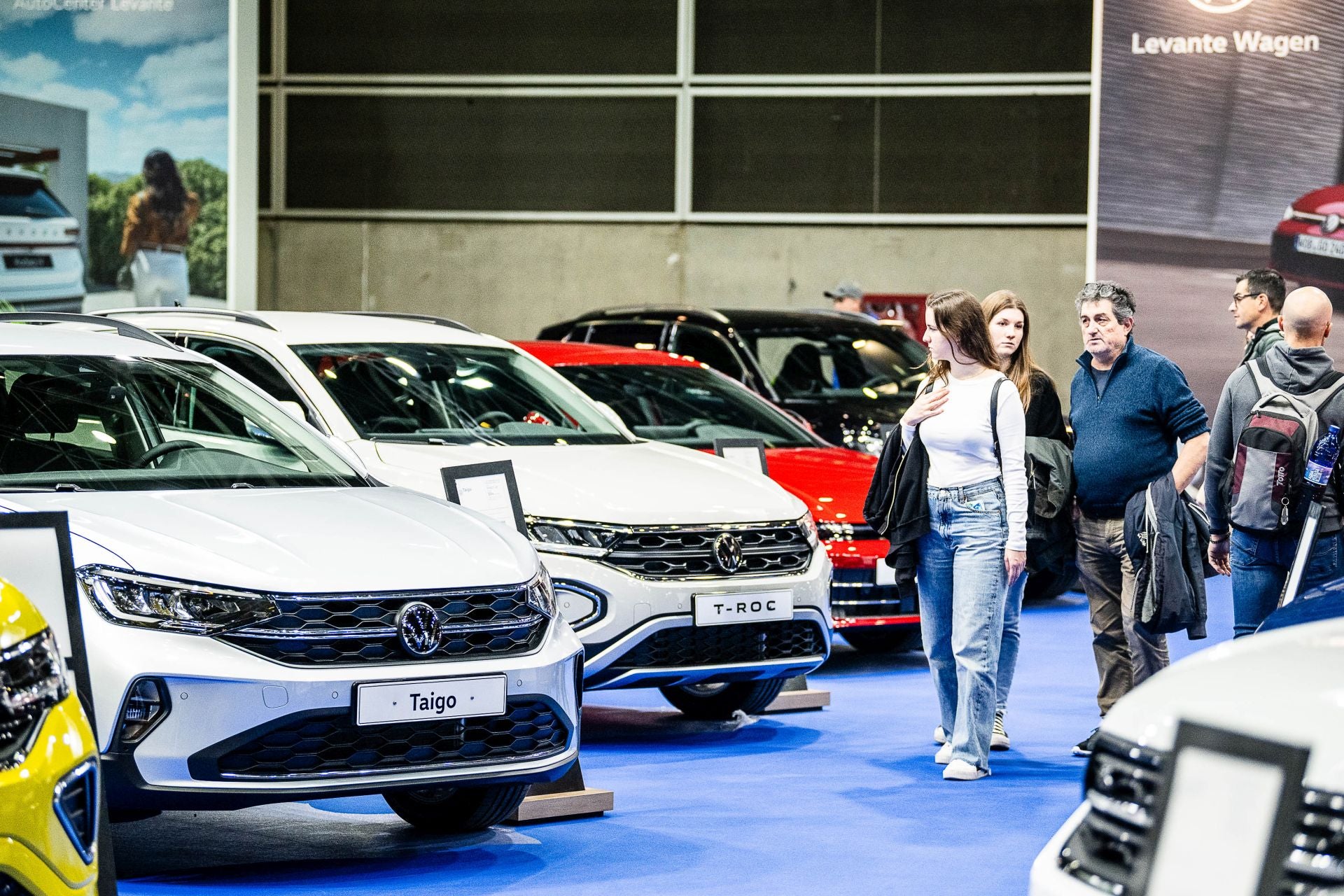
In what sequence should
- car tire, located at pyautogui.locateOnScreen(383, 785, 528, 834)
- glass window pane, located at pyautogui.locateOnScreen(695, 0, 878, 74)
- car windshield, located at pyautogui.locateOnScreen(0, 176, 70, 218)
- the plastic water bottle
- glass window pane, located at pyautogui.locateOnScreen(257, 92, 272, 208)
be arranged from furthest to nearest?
glass window pane, located at pyautogui.locateOnScreen(257, 92, 272, 208) → glass window pane, located at pyautogui.locateOnScreen(695, 0, 878, 74) → car windshield, located at pyautogui.locateOnScreen(0, 176, 70, 218) → the plastic water bottle → car tire, located at pyautogui.locateOnScreen(383, 785, 528, 834)

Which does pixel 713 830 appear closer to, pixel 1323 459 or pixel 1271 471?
pixel 1271 471

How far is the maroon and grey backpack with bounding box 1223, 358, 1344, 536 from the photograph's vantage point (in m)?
6.38

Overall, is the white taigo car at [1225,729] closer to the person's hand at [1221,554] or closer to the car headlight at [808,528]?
the person's hand at [1221,554]

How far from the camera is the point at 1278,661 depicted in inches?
120

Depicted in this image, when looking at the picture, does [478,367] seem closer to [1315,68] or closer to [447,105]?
[1315,68]

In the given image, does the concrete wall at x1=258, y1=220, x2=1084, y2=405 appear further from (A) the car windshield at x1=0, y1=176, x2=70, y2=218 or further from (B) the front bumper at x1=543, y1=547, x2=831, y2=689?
(B) the front bumper at x1=543, y1=547, x2=831, y2=689

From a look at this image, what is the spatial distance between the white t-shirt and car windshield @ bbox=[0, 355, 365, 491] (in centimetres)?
215

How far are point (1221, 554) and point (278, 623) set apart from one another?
356 cm

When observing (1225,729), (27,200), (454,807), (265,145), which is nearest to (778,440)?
(454,807)

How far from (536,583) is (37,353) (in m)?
1.77

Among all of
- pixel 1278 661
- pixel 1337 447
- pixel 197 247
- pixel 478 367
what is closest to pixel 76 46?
pixel 197 247

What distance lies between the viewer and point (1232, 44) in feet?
46.8

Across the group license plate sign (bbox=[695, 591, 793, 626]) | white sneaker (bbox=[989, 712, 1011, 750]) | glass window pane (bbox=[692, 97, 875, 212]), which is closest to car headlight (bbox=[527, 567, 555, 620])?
license plate sign (bbox=[695, 591, 793, 626])

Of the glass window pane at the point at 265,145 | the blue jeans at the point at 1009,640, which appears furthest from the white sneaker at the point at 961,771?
the glass window pane at the point at 265,145
